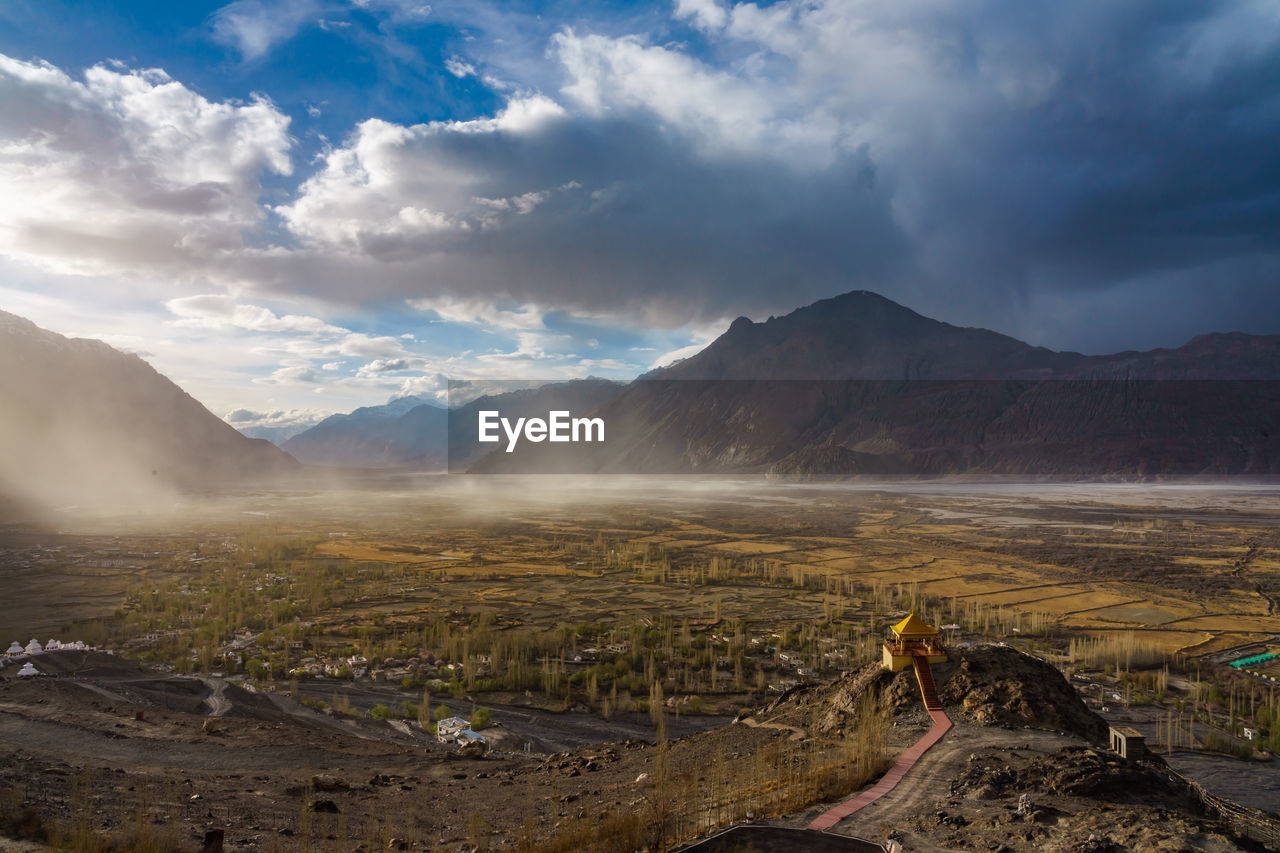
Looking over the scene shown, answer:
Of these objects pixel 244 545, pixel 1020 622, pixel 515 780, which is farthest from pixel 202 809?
pixel 244 545

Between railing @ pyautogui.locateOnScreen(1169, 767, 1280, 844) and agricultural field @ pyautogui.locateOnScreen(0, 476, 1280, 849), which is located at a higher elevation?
railing @ pyautogui.locateOnScreen(1169, 767, 1280, 844)

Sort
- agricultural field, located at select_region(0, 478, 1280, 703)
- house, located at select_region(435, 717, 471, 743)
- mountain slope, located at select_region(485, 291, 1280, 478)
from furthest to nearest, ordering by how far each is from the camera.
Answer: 1. mountain slope, located at select_region(485, 291, 1280, 478)
2. agricultural field, located at select_region(0, 478, 1280, 703)
3. house, located at select_region(435, 717, 471, 743)

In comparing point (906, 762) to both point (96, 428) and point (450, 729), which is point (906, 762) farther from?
point (96, 428)

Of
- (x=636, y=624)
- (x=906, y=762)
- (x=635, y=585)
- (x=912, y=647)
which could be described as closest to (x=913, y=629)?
(x=912, y=647)

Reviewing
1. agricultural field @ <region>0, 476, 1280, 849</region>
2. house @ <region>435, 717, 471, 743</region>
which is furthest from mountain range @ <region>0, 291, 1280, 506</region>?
house @ <region>435, 717, 471, 743</region>

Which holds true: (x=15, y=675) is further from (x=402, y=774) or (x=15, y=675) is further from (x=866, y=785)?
(x=866, y=785)

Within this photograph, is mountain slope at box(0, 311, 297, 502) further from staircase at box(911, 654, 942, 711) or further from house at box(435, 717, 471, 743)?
staircase at box(911, 654, 942, 711)
